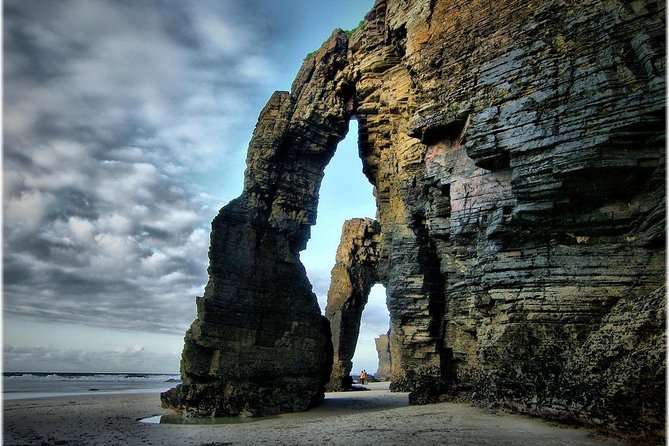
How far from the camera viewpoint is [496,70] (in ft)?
48.2

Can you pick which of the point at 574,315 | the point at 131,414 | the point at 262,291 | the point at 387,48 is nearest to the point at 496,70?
the point at 574,315

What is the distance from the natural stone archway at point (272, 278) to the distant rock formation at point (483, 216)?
0.33 feet

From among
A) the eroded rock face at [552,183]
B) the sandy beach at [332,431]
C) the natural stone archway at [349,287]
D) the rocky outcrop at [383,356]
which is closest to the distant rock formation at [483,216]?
the eroded rock face at [552,183]

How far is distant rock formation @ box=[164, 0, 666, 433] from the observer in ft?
36.1

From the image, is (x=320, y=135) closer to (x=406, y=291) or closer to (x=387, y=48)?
(x=387, y=48)

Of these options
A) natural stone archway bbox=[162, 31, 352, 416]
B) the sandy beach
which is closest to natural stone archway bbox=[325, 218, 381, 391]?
natural stone archway bbox=[162, 31, 352, 416]

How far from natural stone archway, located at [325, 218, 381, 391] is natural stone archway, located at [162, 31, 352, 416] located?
46.8ft

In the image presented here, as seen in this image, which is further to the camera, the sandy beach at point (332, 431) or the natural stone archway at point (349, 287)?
the natural stone archway at point (349, 287)

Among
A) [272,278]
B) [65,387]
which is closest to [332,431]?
[272,278]

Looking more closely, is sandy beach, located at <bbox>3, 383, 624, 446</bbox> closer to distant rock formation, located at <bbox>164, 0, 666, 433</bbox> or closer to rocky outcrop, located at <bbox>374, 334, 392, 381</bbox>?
distant rock formation, located at <bbox>164, 0, 666, 433</bbox>

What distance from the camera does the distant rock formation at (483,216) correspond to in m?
11.0

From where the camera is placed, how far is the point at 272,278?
969 inches

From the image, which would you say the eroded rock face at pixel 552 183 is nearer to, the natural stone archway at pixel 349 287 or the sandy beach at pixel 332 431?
the sandy beach at pixel 332 431

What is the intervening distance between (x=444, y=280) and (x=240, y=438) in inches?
518
